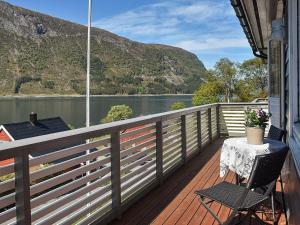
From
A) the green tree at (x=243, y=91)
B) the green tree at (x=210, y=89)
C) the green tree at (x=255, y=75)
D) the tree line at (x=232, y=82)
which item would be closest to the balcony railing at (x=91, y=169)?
the green tree at (x=255, y=75)

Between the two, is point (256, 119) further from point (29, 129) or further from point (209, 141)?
point (29, 129)

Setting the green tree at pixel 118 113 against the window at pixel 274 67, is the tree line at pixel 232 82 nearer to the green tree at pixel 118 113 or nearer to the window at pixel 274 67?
the green tree at pixel 118 113

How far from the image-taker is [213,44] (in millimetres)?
70750

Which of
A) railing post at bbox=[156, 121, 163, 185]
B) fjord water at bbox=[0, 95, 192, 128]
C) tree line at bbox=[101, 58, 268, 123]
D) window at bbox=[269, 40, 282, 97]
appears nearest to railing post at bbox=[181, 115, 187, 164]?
railing post at bbox=[156, 121, 163, 185]

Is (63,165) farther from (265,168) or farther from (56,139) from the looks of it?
(265,168)

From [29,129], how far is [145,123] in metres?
18.9

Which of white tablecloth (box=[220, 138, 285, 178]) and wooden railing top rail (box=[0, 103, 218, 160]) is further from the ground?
wooden railing top rail (box=[0, 103, 218, 160])

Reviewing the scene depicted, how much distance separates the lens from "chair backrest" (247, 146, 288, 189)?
2225mm

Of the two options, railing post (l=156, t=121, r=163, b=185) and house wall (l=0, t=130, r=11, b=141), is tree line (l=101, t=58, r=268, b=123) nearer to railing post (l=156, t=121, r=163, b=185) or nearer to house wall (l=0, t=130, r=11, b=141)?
house wall (l=0, t=130, r=11, b=141)

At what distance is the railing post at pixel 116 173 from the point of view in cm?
317

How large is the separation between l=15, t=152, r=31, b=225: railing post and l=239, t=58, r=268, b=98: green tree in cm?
3110

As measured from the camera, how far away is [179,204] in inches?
143

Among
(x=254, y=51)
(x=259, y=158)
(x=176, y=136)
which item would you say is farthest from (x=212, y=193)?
(x=254, y=51)

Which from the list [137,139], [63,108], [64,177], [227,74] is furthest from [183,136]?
[63,108]
